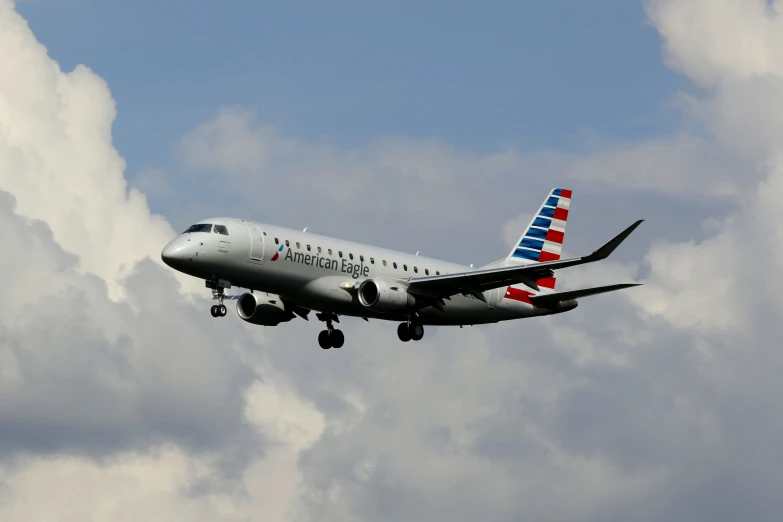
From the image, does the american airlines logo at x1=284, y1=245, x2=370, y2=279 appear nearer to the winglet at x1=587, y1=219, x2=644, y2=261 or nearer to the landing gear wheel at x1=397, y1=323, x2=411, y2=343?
the landing gear wheel at x1=397, y1=323, x2=411, y2=343

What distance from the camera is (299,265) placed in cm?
6128

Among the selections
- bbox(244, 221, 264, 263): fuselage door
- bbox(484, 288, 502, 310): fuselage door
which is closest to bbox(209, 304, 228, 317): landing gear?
bbox(244, 221, 264, 263): fuselage door

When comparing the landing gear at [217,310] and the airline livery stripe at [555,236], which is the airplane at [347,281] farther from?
the airline livery stripe at [555,236]

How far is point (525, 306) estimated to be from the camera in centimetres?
7031

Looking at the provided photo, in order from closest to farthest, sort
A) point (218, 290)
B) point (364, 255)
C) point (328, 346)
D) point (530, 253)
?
point (218, 290)
point (364, 255)
point (328, 346)
point (530, 253)

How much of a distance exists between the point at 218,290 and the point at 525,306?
17.9m

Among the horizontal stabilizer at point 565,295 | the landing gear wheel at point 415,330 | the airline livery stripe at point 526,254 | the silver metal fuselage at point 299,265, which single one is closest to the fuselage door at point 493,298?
the silver metal fuselage at point 299,265

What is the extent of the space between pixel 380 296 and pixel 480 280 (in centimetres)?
482

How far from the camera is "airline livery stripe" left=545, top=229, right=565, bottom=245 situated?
75.4 metres

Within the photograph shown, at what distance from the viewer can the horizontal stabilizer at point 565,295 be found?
6400 cm

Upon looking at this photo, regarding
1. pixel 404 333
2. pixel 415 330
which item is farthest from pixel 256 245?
pixel 415 330

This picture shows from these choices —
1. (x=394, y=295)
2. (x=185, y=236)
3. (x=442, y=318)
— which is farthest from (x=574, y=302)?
(x=185, y=236)

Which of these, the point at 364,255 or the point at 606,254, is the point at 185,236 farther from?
the point at 606,254

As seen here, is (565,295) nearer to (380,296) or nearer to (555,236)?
(555,236)
